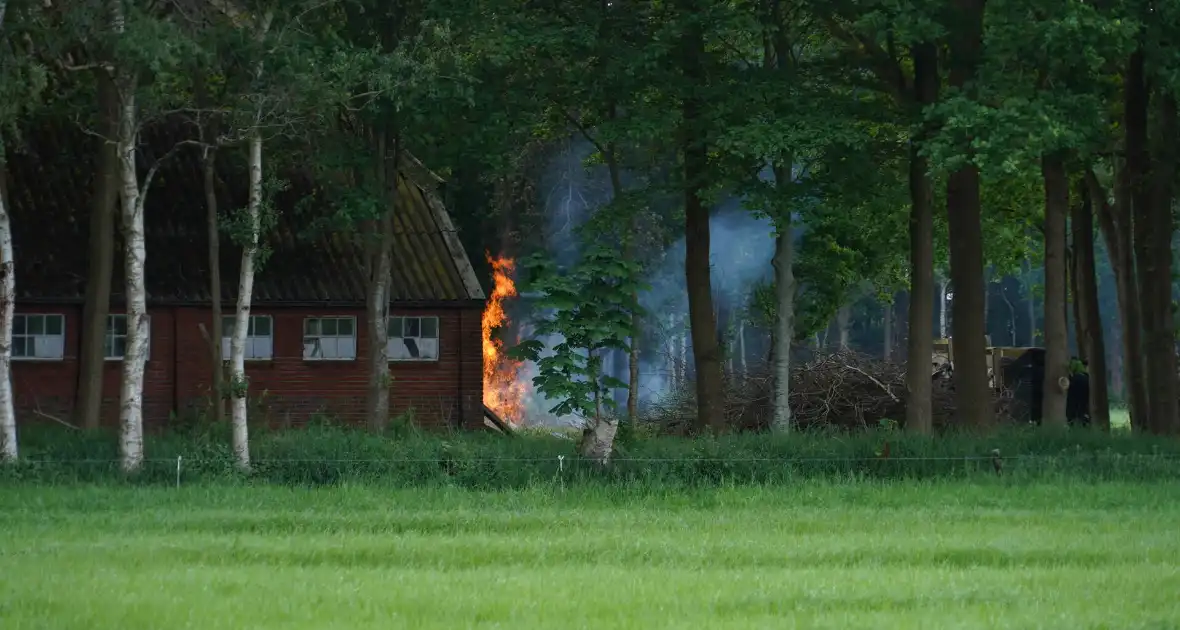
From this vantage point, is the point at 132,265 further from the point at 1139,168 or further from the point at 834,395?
the point at 834,395

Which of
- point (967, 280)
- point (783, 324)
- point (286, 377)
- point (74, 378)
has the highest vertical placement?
point (967, 280)

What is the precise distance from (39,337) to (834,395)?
56.3ft

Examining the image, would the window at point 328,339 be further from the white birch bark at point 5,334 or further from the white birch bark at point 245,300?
the white birch bark at point 5,334

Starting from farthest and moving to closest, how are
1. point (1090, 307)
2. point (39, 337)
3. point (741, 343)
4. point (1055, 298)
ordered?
point (741, 343), point (1090, 307), point (39, 337), point (1055, 298)

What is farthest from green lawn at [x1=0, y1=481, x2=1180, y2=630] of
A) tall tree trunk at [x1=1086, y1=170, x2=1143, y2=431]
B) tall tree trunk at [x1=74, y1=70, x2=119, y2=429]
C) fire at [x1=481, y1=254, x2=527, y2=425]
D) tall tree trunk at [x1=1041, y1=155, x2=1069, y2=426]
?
fire at [x1=481, y1=254, x2=527, y2=425]

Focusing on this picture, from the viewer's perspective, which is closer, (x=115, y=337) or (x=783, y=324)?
(x=783, y=324)

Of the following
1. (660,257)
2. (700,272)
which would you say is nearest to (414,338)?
(700,272)

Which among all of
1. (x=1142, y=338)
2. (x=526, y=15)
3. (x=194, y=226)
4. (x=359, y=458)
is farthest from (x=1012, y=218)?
(x=359, y=458)

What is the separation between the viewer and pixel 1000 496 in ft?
74.6

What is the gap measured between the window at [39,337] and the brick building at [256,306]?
0.07 feet

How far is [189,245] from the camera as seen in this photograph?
39219 millimetres

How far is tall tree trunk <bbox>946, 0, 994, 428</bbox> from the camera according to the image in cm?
3025

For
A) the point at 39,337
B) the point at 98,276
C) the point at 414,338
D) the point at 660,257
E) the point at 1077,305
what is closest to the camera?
the point at 98,276

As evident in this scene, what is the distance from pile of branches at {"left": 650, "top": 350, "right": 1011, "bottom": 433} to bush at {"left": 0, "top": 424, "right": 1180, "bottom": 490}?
12.5 m
